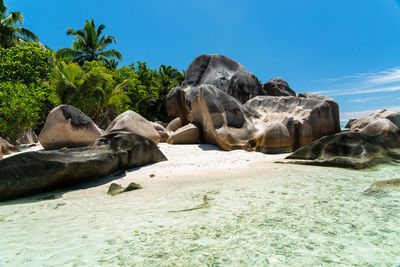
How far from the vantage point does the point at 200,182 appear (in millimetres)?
3857

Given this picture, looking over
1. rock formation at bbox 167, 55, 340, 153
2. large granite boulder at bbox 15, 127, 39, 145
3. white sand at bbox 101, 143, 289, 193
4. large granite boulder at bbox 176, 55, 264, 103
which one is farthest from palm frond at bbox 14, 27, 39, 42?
white sand at bbox 101, 143, 289, 193

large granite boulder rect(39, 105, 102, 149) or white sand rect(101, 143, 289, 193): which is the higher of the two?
large granite boulder rect(39, 105, 102, 149)

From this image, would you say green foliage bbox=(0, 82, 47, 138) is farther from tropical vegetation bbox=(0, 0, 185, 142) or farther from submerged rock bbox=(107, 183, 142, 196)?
submerged rock bbox=(107, 183, 142, 196)

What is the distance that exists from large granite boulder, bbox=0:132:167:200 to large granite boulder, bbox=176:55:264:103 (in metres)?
8.47

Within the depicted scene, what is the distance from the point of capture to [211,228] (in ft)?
6.82

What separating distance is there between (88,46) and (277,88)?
18.6 m

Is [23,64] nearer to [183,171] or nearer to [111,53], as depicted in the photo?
[111,53]

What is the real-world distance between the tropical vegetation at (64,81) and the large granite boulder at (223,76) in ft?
22.8

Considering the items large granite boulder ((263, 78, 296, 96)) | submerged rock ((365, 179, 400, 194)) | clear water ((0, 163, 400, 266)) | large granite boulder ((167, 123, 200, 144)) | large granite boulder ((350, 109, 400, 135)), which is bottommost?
clear water ((0, 163, 400, 266))

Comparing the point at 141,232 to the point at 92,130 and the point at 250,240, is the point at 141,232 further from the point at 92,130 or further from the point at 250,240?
the point at 92,130

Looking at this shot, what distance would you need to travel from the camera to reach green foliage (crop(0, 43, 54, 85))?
43.8ft

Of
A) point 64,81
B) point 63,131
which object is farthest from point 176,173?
point 64,81

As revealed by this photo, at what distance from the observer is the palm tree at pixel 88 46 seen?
23531 mm

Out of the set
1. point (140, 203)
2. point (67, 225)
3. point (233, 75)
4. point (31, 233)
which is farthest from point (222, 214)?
point (233, 75)
